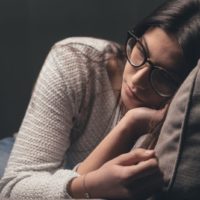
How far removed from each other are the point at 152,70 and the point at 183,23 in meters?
0.11

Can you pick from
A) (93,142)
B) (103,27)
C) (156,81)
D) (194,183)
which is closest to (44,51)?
(103,27)

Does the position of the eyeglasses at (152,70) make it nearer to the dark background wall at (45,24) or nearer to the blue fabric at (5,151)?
the blue fabric at (5,151)

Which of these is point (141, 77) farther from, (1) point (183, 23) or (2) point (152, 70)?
(1) point (183, 23)

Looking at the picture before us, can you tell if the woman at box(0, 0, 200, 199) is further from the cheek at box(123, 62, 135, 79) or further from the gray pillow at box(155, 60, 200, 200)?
the gray pillow at box(155, 60, 200, 200)

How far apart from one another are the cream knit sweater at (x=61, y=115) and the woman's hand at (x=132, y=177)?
9.0 inches

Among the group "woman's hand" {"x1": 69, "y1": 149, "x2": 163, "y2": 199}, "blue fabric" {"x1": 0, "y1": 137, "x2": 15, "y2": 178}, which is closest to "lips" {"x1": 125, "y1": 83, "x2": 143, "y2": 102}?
"woman's hand" {"x1": 69, "y1": 149, "x2": 163, "y2": 199}

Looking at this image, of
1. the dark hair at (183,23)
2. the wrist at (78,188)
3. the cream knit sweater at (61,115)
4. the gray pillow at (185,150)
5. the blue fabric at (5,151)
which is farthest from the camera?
the blue fabric at (5,151)

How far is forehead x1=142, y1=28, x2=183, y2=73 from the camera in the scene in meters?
1.12

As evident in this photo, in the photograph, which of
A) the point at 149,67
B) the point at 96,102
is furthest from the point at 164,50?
the point at 96,102

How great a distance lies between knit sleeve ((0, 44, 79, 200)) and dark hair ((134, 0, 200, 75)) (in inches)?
9.8

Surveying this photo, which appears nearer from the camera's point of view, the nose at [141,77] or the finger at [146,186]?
the finger at [146,186]

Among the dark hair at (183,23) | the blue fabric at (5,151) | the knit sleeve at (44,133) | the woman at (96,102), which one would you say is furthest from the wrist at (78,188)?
the blue fabric at (5,151)

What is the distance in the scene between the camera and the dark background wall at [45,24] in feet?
6.86

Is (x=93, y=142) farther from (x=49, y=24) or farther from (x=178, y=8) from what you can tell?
(x=49, y=24)
